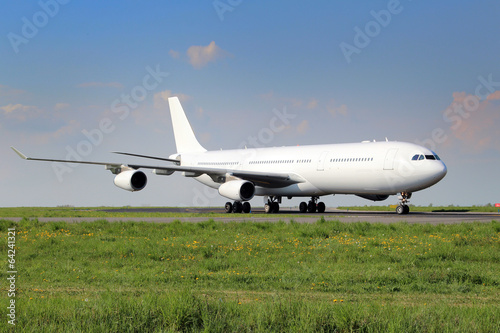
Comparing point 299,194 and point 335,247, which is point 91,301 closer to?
point 335,247

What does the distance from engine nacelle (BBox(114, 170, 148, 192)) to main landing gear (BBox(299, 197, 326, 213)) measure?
12267 millimetres

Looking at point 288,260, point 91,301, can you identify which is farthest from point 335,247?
point 91,301

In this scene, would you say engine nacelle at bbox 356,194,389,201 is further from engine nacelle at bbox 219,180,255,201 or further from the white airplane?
engine nacelle at bbox 219,180,255,201

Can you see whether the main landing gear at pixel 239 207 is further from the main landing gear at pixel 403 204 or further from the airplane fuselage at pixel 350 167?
the main landing gear at pixel 403 204

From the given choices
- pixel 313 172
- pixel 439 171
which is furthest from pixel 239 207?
pixel 439 171

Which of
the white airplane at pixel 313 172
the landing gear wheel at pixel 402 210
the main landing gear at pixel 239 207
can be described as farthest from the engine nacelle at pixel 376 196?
the main landing gear at pixel 239 207

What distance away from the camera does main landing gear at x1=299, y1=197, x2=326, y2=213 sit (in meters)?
41.2

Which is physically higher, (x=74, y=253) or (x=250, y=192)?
(x=250, y=192)

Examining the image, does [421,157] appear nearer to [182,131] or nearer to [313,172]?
[313,172]

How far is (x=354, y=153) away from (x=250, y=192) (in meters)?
7.33

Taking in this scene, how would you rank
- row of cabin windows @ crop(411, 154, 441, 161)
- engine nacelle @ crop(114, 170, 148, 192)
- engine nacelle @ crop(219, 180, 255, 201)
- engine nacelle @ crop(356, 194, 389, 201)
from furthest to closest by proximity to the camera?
engine nacelle @ crop(356, 194, 389, 201)
engine nacelle @ crop(219, 180, 255, 201)
engine nacelle @ crop(114, 170, 148, 192)
row of cabin windows @ crop(411, 154, 441, 161)

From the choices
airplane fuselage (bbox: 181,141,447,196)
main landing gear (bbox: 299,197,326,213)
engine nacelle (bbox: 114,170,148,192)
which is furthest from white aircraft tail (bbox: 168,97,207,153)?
engine nacelle (bbox: 114,170,148,192)

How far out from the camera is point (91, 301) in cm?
877

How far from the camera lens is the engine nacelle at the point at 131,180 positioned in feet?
117
